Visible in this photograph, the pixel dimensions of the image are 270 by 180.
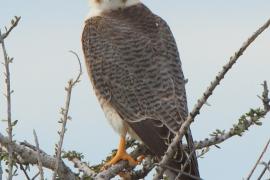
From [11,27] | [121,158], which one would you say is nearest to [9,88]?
[11,27]

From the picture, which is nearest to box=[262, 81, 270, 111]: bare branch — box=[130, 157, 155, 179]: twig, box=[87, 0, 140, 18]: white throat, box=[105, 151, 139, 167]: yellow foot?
box=[130, 157, 155, 179]: twig

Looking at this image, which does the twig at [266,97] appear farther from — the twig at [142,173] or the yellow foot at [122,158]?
the yellow foot at [122,158]

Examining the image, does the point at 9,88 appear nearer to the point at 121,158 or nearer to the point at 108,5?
the point at 121,158

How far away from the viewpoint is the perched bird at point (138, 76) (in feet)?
19.7

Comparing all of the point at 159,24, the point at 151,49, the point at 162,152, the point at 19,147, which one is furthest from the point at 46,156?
the point at 159,24

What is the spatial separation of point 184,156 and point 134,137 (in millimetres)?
838

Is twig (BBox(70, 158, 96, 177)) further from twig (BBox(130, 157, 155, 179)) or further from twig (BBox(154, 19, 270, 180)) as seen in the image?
twig (BBox(154, 19, 270, 180))

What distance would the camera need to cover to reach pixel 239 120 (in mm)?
5398

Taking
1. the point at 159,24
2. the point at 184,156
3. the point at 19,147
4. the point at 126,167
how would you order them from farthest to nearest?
the point at 159,24 → the point at 126,167 → the point at 184,156 → the point at 19,147

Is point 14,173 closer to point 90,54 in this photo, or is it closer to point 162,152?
point 162,152

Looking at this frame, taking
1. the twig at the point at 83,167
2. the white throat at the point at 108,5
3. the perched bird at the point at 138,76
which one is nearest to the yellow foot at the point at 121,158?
the perched bird at the point at 138,76

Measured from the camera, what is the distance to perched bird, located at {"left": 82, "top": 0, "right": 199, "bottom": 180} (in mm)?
6004

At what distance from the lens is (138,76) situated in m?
6.52

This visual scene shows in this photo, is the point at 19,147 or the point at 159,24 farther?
the point at 159,24
